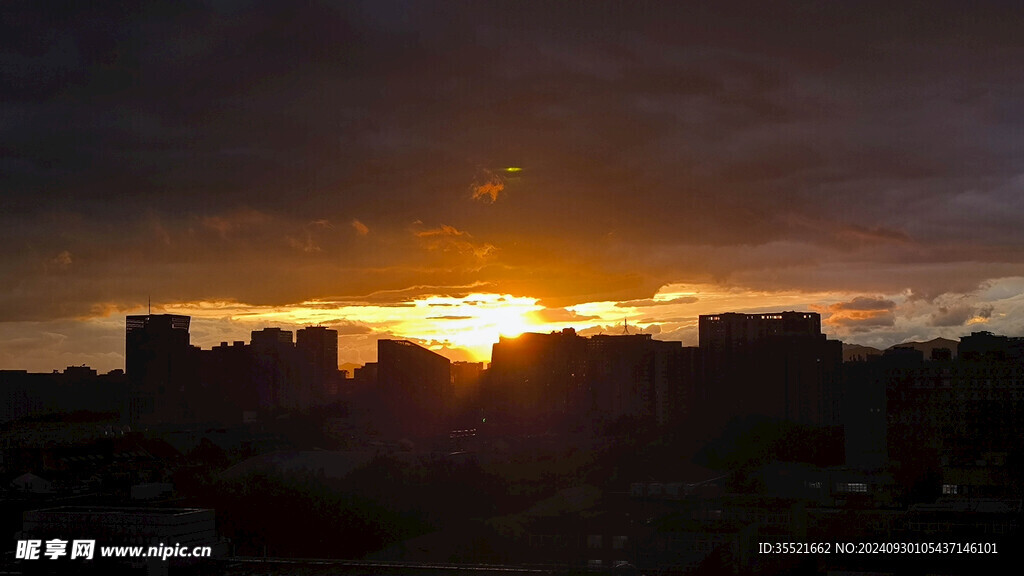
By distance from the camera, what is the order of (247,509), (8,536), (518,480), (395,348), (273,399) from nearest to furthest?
(8,536) < (247,509) < (518,480) < (395,348) < (273,399)

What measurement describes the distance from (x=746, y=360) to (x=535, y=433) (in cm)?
2178

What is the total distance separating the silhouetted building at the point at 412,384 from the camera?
12169cm

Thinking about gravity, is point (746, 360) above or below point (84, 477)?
above

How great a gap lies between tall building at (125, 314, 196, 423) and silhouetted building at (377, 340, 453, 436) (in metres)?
25.5

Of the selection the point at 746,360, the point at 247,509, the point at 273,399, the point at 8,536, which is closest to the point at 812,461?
the point at 746,360

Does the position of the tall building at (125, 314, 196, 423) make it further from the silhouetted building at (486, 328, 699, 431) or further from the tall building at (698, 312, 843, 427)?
the tall building at (698, 312, 843, 427)

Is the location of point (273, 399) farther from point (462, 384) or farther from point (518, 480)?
point (518, 480)

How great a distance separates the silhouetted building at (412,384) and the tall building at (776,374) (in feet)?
107

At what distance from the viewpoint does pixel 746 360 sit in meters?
99.6

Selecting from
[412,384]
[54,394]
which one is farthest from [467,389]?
[54,394]

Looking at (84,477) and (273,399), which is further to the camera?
(273,399)

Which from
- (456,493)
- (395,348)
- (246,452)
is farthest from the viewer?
(395,348)

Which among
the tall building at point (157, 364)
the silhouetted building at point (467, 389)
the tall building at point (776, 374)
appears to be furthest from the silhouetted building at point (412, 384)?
the tall building at point (776, 374)

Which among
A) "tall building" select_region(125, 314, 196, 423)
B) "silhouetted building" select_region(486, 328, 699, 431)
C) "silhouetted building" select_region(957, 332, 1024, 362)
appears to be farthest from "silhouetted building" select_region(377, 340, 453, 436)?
"silhouetted building" select_region(957, 332, 1024, 362)
